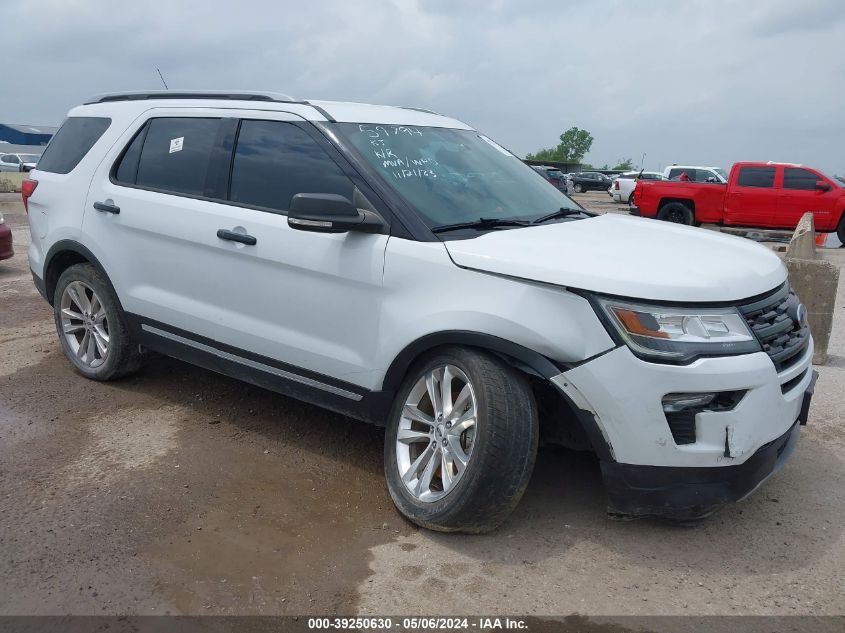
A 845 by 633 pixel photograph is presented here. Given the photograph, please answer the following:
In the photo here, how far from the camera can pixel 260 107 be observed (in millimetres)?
4332

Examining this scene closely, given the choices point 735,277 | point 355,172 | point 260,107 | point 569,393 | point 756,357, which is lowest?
point 569,393

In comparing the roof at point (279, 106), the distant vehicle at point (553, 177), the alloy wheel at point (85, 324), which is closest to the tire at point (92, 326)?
the alloy wheel at point (85, 324)

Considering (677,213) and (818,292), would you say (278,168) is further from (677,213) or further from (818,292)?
(677,213)

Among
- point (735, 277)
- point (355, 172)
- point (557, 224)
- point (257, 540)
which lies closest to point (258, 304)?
point (355, 172)

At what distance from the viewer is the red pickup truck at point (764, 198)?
60.1 feet

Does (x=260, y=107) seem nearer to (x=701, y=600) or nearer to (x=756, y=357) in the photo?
(x=756, y=357)

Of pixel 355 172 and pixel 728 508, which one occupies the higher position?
pixel 355 172

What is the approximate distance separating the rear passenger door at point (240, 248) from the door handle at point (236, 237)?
0.04 ft

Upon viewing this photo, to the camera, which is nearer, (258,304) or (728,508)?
(728,508)

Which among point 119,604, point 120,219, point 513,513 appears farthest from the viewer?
point 120,219

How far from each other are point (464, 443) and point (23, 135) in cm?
8743

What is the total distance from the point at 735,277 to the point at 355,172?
1.80 m

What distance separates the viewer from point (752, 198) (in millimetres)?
18578

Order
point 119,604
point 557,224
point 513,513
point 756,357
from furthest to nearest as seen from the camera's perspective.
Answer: point 557,224 < point 513,513 < point 756,357 < point 119,604
